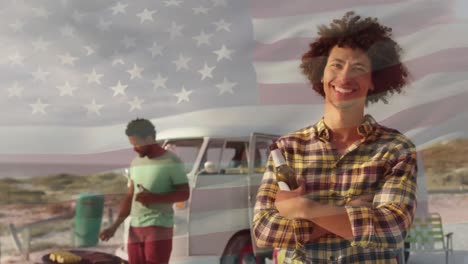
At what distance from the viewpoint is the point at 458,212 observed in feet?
3.38

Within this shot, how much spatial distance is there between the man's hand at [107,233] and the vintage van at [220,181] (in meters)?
0.04

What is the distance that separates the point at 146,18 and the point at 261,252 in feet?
1.71

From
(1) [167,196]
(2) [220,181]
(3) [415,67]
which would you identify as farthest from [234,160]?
(3) [415,67]

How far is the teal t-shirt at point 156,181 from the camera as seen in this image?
919mm

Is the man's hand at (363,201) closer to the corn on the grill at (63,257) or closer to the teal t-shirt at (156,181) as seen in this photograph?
the teal t-shirt at (156,181)

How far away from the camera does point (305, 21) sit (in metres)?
0.92

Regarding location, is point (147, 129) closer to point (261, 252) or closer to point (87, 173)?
point (87, 173)

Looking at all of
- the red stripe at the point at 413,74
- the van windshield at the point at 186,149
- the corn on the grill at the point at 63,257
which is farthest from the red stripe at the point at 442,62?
the corn on the grill at the point at 63,257

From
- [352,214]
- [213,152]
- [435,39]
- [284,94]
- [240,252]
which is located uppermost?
[435,39]

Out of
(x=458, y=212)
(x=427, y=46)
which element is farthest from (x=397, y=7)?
(x=458, y=212)

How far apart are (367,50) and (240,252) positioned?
50 centimetres

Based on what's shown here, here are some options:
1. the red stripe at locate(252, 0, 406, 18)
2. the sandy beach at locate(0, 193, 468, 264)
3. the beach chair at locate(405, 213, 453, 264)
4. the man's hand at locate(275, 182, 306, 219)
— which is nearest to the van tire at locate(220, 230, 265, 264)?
the sandy beach at locate(0, 193, 468, 264)

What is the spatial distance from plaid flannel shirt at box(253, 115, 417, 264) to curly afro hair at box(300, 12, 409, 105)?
84mm
